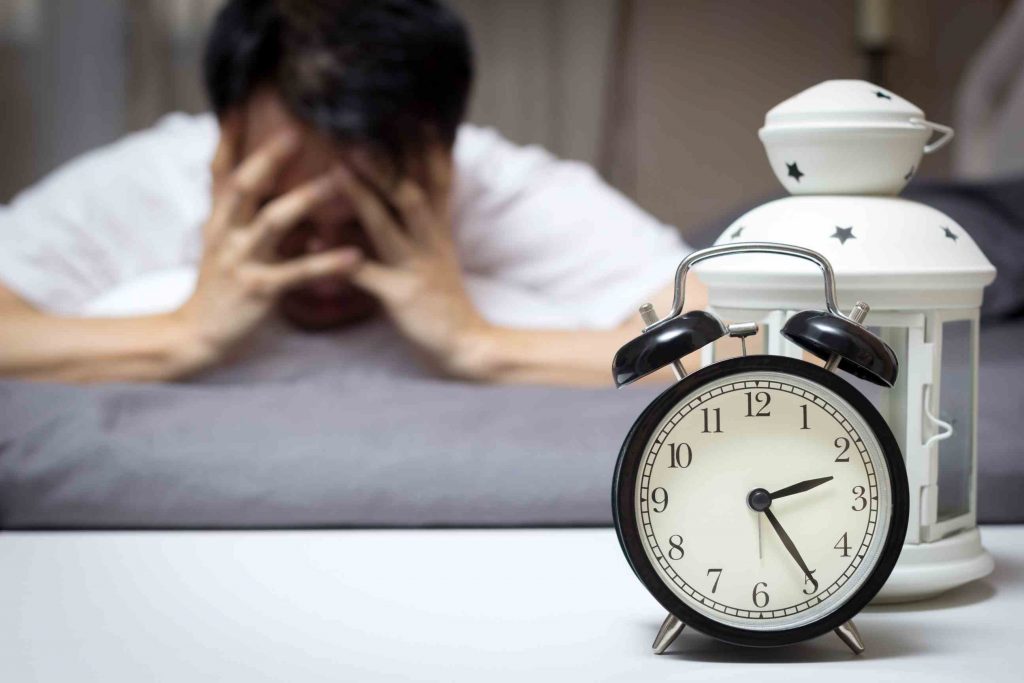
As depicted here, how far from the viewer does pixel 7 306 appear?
4.89 feet

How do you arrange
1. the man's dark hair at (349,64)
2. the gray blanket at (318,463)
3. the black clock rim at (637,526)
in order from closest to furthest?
Answer: the black clock rim at (637,526) → the gray blanket at (318,463) → the man's dark hair at (349,64)

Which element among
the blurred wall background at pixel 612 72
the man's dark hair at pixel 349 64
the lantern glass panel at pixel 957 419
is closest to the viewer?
the lantern glass panel at pixel 957 419

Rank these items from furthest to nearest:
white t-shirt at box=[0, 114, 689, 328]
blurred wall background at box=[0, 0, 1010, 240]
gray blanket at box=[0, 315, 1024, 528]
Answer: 1. blurred wall background at box=[0, 0, 1010, 240]
2. white t-shirt at box=[0, 114, 689, 328]
3. gray blanket at box=[0, 315, 1024, 528]

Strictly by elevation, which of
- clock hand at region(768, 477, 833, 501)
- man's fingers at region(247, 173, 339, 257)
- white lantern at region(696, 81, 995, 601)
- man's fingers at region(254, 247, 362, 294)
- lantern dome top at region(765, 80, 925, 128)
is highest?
lantern dome top at region(765, 80, 925, 128)

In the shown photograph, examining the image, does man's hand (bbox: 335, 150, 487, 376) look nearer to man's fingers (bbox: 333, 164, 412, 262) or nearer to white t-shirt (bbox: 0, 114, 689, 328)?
man's fingers (bbox: 333, 164, 412, 262)

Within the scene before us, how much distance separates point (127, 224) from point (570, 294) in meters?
0.74

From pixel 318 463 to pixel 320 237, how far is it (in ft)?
2.38

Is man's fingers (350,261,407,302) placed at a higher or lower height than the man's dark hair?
lower

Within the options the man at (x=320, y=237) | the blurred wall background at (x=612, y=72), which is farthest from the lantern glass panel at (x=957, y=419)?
the blurred wall background at (x=612, y=72)

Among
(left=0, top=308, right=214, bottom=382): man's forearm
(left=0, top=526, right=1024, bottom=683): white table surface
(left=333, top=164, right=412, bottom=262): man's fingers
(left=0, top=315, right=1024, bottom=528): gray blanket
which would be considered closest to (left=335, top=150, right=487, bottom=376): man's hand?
(left=333, top=164, right=412, bottom=262): man's fingers

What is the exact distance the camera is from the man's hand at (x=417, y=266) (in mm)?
1421

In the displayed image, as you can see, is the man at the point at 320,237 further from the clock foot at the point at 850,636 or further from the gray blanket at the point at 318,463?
the clock foot at the point at 850,636

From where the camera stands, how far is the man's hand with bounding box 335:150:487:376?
142 centimetres

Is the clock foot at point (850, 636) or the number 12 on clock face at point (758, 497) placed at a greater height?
the number 12 on clock face at point (758, 497)
